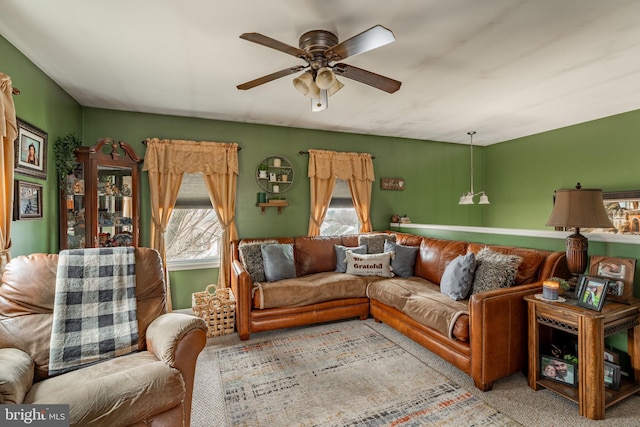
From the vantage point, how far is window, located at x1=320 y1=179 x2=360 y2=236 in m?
4.91

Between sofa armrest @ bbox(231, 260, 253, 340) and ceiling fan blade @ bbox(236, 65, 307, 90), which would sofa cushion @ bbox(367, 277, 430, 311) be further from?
ceiling fan blade @ bbox(236, 65, 307, 90)

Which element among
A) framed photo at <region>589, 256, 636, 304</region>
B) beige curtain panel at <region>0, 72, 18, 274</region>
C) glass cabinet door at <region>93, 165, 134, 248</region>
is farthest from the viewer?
glass cabinet door at <region>93, 165, 134, 248</region>

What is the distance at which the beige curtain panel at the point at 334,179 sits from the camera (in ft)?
15.2

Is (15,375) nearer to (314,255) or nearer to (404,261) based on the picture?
(314,255)

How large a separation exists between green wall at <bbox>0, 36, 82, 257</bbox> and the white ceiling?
130 mm

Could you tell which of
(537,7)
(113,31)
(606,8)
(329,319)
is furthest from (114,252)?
(606,8)

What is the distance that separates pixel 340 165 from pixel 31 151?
3539 millimetres

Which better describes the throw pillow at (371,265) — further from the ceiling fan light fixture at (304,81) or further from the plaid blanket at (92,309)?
the plaid blanket at (92,309)

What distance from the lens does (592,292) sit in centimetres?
201

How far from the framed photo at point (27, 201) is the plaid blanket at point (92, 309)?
857 mm

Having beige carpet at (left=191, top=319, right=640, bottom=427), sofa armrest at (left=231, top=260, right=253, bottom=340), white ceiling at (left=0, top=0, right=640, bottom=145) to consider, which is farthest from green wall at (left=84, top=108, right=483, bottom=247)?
beige carpet at (left=191, top=319, right=640, bottom=427)

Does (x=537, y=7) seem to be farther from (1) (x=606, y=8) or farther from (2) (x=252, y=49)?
(2) (x=252, y=49)

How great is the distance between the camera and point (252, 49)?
2338mm

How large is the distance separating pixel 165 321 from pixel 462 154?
5.72 meters
